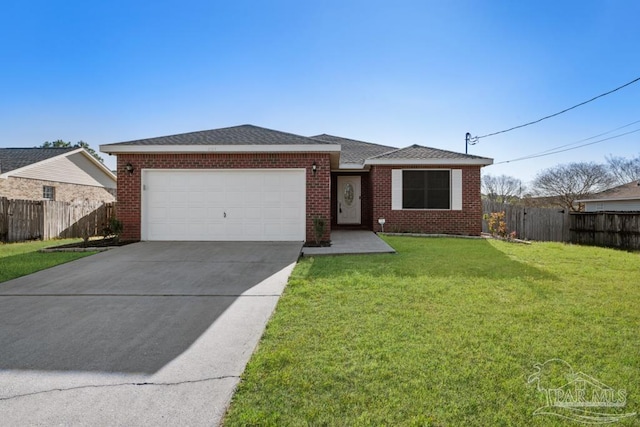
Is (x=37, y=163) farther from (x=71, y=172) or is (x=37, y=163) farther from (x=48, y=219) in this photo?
(x=48, y=219)

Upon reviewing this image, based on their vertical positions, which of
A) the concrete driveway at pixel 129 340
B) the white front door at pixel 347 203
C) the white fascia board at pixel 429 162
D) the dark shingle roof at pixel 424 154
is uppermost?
the dark shingle roof at pixel 424 154

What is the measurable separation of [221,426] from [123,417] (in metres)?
0.63

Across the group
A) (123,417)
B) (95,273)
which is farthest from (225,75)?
(123,417)

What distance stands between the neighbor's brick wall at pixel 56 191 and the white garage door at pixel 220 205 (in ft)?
41.8

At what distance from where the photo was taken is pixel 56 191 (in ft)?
64.1

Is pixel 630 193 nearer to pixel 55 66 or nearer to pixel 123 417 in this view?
pixel 123 417

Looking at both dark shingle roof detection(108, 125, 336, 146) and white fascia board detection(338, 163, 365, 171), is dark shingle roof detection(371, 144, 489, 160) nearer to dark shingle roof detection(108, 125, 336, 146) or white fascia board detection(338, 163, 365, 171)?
white fascia board detection(338, 163, 365, 171)

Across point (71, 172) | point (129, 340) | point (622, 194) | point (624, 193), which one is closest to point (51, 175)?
point (71, 172)

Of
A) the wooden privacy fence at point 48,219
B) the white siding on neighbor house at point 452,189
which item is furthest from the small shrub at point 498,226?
the wooden privacy fence at point 48,219

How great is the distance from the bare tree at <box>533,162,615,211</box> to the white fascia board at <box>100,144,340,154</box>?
23493 millimetres

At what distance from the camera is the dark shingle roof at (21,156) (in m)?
17.4

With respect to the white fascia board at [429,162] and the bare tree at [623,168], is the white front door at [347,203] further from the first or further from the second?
the bare tree at [623,168]

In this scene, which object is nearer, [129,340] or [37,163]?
[129,340]

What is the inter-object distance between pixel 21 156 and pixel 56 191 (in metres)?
2.53
